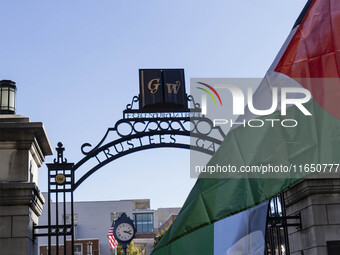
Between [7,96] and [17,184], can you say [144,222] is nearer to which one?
[7,96]

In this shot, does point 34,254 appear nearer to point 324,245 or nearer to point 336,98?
point 324,245

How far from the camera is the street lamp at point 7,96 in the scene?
11.3m

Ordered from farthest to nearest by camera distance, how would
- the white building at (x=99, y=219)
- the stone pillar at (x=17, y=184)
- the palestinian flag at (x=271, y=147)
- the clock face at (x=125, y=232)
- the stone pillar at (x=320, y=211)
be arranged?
the white building at (x=99, y=219), the clock face at (x=125, y=232), the stone pillar at (x=320, y=211), the stone pillar at (x=17, y=184), the palestinian flag at (x=271, y=147)

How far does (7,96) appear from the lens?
454 inches

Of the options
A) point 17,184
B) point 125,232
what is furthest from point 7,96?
point 125,232

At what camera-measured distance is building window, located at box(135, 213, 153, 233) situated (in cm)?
9062

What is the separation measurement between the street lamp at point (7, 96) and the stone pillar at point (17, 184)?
2.77ft

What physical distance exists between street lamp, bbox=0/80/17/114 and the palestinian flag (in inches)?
303

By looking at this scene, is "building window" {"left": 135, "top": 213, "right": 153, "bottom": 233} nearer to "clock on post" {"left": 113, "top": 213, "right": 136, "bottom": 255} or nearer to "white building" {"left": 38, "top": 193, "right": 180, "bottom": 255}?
"white building" {"left": 38, "top": 193, "right": 180, "bottom": 255}

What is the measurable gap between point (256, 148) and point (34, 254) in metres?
7.90

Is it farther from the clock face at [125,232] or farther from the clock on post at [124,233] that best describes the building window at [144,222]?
the clock face at [125,232]

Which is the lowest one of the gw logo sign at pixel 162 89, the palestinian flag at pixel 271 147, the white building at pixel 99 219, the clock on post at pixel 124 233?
the palestinian flag at pixel 271 147

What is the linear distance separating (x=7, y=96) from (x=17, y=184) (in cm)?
243

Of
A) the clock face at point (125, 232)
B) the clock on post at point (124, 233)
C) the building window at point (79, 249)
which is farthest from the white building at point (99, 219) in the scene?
the clock face at point (125, 232)
